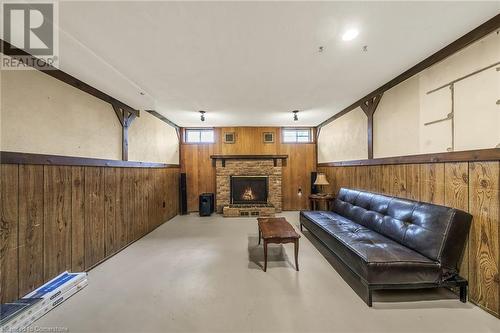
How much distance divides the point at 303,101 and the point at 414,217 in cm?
253

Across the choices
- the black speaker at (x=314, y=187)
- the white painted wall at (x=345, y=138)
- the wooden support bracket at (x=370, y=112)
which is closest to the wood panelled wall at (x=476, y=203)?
the wooden support bracket at (x=370, y=112)

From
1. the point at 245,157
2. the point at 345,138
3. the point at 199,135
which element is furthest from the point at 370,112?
the point at 199,135

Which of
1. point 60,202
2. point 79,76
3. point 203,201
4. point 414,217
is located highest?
point 79,76

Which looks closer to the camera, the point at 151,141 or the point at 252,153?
the point at 151,141

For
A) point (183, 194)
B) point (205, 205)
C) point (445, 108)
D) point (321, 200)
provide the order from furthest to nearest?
point (183, 194), point (205, 205), point (321, 200), point (445, 108)

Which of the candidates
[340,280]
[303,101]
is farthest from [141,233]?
[303,101]

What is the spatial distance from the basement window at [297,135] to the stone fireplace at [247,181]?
0.72 meters

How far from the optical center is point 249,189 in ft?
19.7

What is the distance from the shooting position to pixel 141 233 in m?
3.92

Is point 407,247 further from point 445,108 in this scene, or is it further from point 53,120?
point 53,120

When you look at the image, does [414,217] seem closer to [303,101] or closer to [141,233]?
[303,101]

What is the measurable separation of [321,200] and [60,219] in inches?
190

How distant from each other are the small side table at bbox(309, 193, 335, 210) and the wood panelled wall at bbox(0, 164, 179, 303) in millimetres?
3903

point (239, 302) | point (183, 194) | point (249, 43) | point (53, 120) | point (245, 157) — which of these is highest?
point (249, 43)
